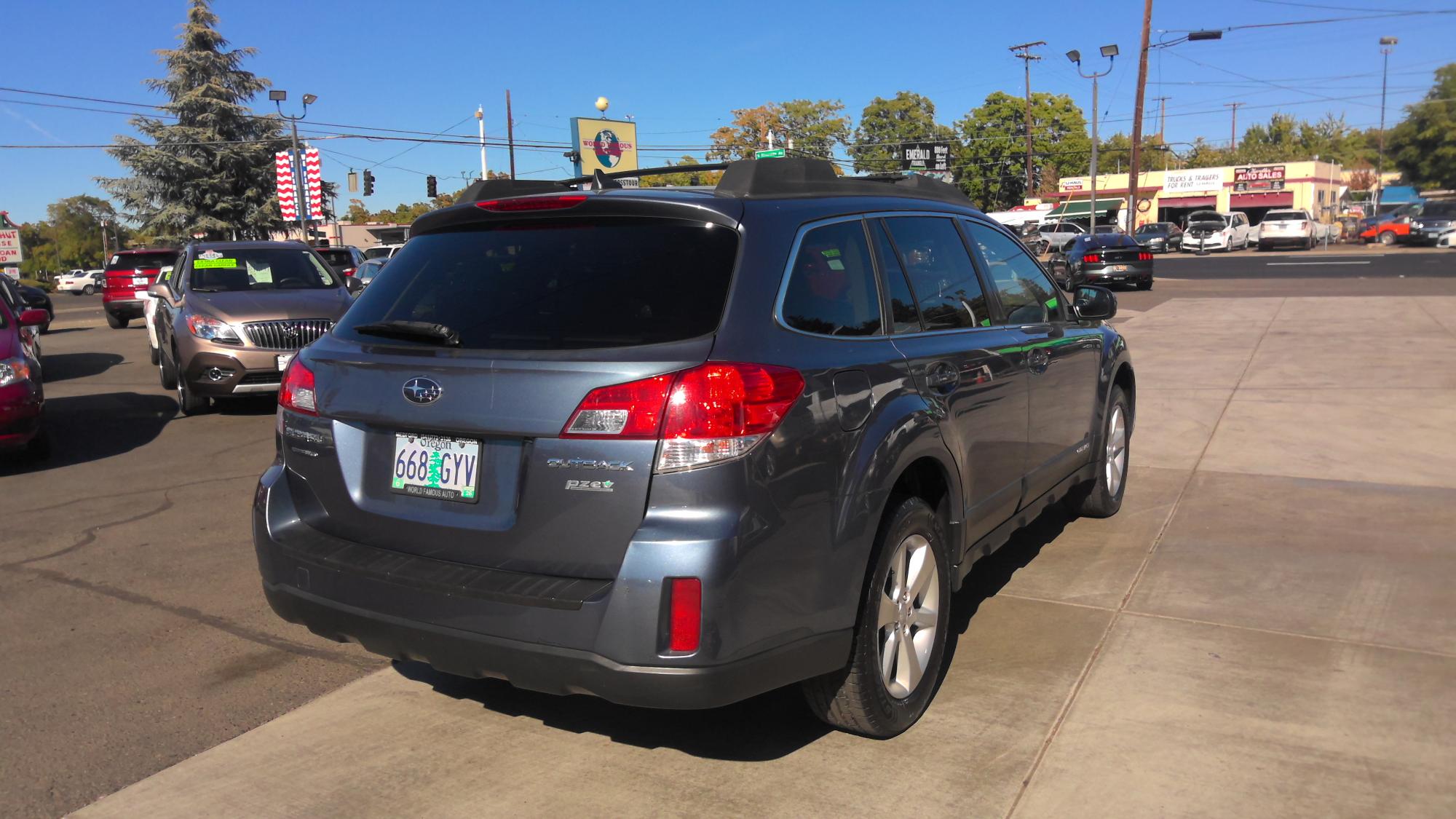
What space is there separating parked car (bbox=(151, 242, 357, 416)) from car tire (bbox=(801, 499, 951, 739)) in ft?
24.9

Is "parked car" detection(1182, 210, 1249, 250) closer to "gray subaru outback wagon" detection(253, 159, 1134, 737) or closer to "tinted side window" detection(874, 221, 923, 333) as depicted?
"tinted side window" detection(874, 221, 923, 333)

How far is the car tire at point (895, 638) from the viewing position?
3.34 metres

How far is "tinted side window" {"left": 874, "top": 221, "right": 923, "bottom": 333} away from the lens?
12.4ft

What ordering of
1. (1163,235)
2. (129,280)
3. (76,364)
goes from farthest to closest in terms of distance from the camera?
(1163,235)
(129,280)
(76,364)

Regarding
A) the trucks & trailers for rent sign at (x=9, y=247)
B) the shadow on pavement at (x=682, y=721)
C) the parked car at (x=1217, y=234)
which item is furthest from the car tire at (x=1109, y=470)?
the parked car at (x=1217, y=234)

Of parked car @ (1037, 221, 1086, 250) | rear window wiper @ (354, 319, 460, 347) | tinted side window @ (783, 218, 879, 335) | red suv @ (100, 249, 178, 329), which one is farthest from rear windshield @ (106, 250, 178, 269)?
parked car @ (1037, 221, 1086, 250)

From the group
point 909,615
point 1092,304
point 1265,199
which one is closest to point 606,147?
point 1092,304

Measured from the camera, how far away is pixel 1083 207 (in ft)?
229

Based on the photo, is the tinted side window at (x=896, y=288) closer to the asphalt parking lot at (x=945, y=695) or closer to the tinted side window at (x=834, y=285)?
the tinted side window at (x=834, y=285)

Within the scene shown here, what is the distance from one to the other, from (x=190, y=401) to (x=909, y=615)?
30.6 feet

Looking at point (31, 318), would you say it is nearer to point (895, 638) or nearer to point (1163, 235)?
point (895, 638)

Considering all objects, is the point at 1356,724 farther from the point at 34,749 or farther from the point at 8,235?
the point at 8,235

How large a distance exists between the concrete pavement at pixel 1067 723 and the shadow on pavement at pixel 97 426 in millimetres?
5544

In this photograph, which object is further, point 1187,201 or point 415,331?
point 1187,201
